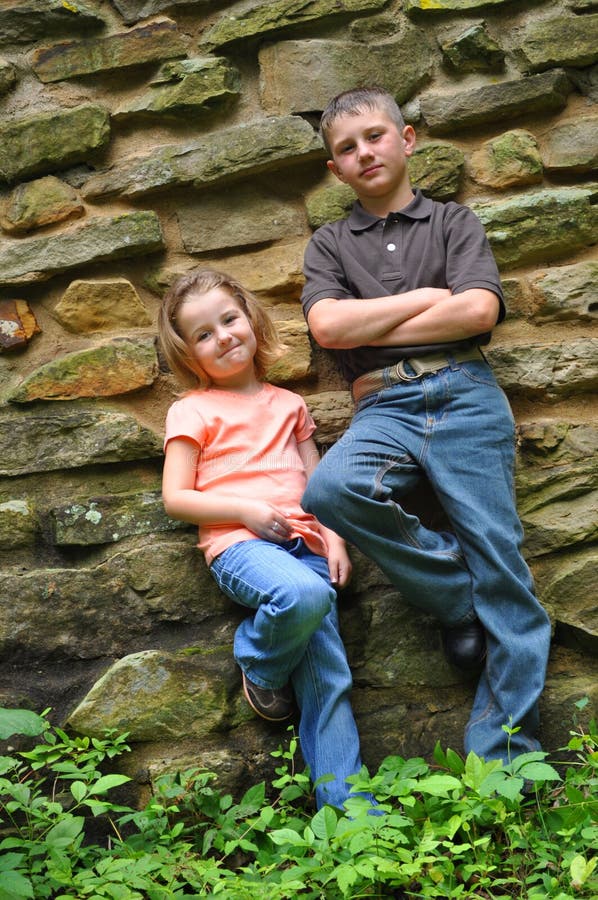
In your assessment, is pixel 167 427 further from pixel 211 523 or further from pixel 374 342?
pixel 374 342

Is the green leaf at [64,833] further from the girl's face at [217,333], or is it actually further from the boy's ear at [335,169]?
the boy's ear at [335,169]

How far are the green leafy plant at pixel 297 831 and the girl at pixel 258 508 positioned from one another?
0.44 ft

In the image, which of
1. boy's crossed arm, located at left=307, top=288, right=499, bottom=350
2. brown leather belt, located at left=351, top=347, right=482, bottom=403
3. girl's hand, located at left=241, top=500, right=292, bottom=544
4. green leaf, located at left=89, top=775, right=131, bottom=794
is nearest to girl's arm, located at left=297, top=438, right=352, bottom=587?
girl's hand, located at left=241, top=500, right=292, bottom=544

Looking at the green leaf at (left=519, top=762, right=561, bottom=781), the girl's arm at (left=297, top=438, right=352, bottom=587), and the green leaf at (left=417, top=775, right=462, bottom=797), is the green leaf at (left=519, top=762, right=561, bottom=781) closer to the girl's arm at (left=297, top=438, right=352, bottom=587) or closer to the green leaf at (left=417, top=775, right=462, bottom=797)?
the green leaf at (left=417, top=775, right=462, bottom=797)

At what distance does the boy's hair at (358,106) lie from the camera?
2619 millimetres

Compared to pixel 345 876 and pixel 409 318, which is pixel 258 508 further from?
pixel 345 876

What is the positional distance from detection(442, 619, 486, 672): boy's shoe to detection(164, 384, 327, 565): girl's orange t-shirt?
415mm

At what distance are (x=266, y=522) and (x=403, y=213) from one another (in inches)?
39.0

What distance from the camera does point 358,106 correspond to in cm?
262

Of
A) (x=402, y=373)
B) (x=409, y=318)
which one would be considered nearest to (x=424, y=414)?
(x=402, y=373)

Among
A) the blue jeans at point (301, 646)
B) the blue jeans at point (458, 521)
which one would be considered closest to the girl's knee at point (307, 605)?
the blue jeans at point (301, 646)

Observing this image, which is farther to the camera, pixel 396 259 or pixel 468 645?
pixel 396 259

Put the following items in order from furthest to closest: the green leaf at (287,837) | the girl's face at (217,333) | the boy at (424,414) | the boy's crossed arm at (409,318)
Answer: the girl's face at (217,333), the boy's crossed arm at (409,318), the boy at (424,414), the green leaf at (287,837)

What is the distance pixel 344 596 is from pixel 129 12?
6.47 feet
